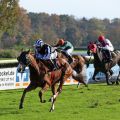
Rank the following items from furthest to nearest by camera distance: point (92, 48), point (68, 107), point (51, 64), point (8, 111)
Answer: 1. point (92, 48)
2. point (51, 64)
3. point (68, 107)
4. point (8, 111)

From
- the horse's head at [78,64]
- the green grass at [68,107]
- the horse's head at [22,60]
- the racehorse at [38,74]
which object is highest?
the horse's head at [22,60]

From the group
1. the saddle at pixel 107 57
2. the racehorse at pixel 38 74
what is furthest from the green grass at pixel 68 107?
the saddle at pixel 107 57

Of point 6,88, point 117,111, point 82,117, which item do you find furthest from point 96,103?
point 6,88

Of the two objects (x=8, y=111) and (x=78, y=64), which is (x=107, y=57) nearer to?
(x=78, y=64)

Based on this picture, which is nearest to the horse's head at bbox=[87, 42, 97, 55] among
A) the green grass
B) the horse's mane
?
the green grass

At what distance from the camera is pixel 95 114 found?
12391 millimetres

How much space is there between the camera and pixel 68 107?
45.7 ft

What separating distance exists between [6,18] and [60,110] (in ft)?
153

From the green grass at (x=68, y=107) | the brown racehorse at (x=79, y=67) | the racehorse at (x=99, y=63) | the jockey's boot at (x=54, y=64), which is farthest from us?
the racehorse at (x=99, y=63)

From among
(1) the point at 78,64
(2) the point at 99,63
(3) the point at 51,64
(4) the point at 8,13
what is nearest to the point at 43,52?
(3) the point at 51,64

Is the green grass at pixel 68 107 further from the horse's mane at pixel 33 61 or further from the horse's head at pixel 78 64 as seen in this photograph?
the horse's head at pixel 78 64

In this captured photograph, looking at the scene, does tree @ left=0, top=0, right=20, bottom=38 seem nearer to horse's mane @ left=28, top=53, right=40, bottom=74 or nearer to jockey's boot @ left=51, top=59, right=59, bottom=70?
jockey's boot @ left=51, top=59, right=59, bottom=70

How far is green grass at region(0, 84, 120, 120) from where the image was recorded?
11969 millimetres

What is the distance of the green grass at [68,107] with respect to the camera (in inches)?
471
